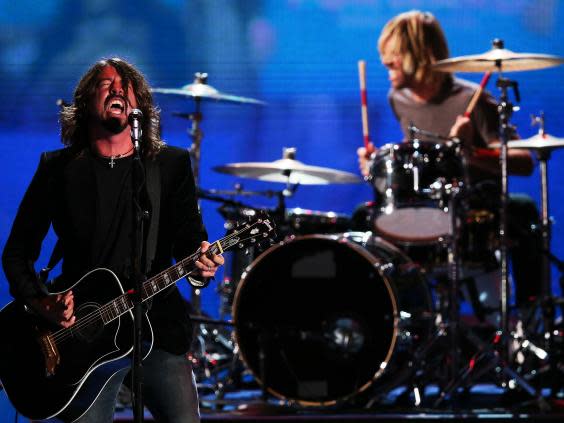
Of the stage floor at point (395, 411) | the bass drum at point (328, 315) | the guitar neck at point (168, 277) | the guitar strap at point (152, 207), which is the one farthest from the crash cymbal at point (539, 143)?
the guitar strap at point (152, 207)

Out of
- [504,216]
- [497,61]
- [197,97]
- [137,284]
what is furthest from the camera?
[197,97]

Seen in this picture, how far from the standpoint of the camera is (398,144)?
20.6ft

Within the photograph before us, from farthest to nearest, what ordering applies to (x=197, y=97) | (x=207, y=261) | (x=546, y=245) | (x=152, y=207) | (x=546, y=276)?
(x=546, y=276) → (x=197, y=97) → (x=546, y=245) → (x=152, y=207) → (x=207, y=261)

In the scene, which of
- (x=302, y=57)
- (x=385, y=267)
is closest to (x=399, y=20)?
(x=302, y=57)

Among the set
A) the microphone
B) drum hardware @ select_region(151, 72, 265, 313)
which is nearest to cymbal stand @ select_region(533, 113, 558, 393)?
drum hardware @ select_region(151, 72, 265, 313)

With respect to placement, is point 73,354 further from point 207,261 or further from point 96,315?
point 207,261

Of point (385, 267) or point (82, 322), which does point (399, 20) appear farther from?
point (82, 322)

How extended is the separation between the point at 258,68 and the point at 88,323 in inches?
199

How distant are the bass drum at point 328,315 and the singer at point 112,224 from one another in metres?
2.50

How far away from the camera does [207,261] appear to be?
340 cm

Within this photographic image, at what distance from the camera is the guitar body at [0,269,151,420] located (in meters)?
3.43

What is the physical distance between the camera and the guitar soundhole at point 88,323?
3.46m

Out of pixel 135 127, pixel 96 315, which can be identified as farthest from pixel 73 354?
pixel 135 127

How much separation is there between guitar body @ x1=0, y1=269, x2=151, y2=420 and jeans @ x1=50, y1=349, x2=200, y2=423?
5 cm
